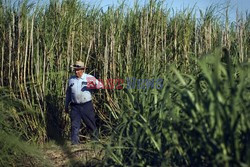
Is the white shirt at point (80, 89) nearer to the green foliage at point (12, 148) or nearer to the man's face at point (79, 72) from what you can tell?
the man's face at point (79, 72)

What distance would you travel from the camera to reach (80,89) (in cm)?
708

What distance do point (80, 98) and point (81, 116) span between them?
288mm

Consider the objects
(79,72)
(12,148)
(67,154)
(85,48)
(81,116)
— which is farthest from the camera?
(85,48)

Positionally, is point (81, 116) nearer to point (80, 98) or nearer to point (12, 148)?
point (80, 98)

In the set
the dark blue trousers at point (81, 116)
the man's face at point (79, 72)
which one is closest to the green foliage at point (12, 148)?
the dark blue trousers at point (81, 116)

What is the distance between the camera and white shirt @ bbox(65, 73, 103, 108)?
7.04 metres

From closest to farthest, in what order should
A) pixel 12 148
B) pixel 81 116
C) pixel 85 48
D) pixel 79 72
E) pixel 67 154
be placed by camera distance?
pixel 12 148
pixel 67 154
pixel 79 72
pixel 81 116
pixel 85 48

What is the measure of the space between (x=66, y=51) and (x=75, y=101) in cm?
86

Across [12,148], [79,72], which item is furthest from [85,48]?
[12,148]

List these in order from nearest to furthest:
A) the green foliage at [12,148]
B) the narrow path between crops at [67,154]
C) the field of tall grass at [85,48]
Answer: the green foliage at [12,148] < the narrow path between crops at [67,154] < the field of tall grass at [85,48]

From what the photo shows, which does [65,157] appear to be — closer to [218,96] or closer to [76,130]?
[76,130]

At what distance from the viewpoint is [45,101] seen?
7.04 metres

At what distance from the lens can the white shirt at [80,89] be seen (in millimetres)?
7043

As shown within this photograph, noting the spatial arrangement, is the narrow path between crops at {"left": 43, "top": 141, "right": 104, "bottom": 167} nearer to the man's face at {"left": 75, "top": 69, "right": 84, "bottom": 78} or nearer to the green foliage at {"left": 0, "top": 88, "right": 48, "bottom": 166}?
the green foliage at {"left": 0, "top": 88, "right": 48, "bottom": 166}
